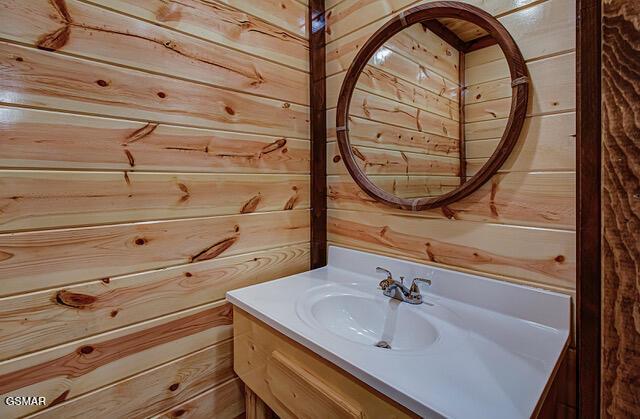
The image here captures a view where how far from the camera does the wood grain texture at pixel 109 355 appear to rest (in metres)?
0.73

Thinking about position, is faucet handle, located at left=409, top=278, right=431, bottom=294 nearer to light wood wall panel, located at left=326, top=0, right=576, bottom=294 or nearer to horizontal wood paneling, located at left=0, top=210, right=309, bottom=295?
light wood wall panel, located at left=326, top=0, right=576, bottom=294

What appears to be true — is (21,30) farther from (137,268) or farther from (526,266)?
(526,266)

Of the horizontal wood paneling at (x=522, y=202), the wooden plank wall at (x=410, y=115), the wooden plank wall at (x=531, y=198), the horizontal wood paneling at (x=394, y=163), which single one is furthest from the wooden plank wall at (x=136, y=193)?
the horizontal wood paneling at (x=522, y=202)

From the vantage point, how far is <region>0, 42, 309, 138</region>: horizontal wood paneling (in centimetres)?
72

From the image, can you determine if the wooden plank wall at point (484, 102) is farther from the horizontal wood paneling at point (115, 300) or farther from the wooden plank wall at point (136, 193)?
the horizontal wood paneling at point (115, 300)

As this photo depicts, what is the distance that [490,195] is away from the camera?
886mm

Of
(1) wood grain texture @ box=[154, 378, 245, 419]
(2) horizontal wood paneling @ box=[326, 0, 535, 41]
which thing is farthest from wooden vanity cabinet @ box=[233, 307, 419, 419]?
(2) horizontal wood paneling @ box=[326, 0, 535, 41]

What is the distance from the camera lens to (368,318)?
1.01 m

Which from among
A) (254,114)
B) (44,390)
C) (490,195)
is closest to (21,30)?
(254,114)

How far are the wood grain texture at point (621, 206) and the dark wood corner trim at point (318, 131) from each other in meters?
1.03

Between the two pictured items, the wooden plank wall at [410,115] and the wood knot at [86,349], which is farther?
the wooden plank wall at [410,115]

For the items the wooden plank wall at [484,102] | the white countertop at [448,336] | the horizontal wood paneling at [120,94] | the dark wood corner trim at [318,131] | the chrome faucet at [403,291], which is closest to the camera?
the white countertop at [448,336]

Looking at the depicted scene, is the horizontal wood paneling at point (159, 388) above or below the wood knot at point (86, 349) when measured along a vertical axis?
below

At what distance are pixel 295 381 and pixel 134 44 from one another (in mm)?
1063
